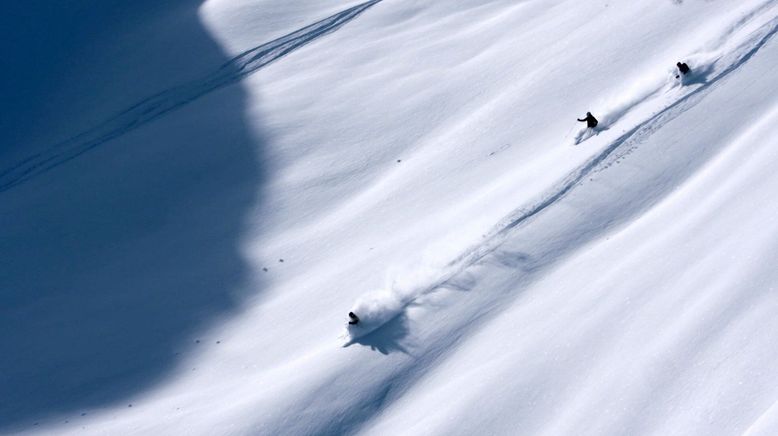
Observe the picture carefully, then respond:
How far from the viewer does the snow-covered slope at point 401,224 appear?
911 centimetres

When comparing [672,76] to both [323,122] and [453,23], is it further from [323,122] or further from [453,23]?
[323,122]

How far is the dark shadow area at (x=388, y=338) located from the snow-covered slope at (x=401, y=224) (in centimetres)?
3

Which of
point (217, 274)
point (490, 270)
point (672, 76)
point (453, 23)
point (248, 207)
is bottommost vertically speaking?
point (490, 270)

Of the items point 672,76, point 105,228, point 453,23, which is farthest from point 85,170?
point 672,76

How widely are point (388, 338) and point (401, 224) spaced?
195 centimetres

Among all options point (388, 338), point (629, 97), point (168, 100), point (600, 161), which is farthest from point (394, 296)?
point (168, 100)

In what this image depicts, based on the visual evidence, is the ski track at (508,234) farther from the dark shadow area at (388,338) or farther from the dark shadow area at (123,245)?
the dark shadow area at (123,245)

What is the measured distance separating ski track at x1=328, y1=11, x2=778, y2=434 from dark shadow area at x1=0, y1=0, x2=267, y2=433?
8.67ft

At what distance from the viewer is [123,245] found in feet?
40.7

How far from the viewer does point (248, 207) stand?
489 inches

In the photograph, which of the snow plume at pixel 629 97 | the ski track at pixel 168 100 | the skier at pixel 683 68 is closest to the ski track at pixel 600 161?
the skier at pixel 683 68

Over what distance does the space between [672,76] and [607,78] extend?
3.13 feet

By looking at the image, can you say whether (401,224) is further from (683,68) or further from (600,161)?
(683,68)

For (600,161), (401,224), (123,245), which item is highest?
(123,245)
